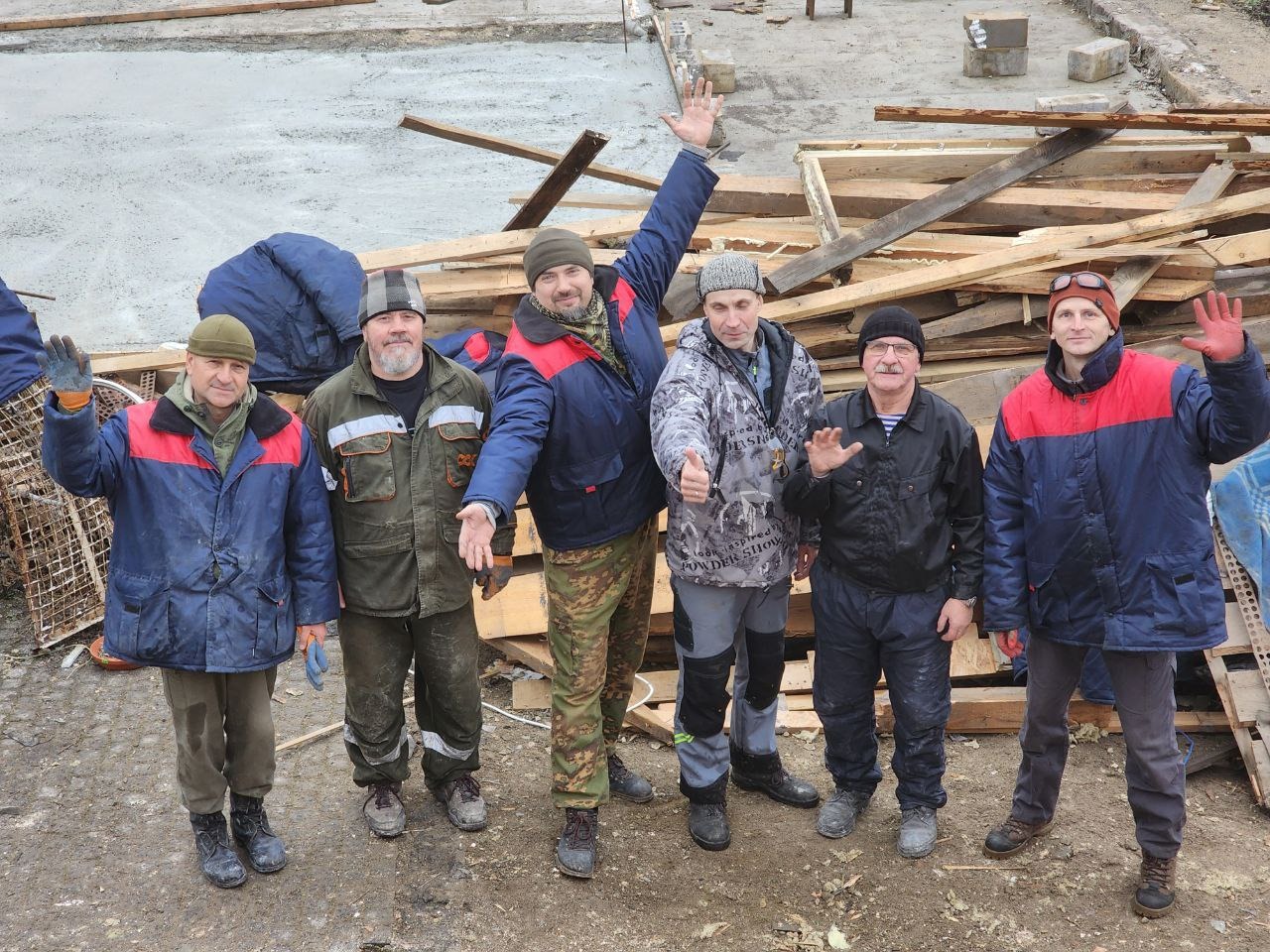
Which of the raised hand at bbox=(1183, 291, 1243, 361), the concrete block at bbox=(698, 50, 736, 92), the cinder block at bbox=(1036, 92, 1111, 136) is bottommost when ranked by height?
the raised hand at bbox=(1183, 291, 1243, 361)

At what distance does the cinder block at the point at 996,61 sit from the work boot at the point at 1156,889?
10736mm

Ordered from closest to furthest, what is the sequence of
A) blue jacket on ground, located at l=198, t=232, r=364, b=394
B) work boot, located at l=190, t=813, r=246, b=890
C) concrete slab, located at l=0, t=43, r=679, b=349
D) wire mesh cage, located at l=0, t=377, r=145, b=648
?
work boot, located at l=190, t=813, r=246, b=890 → wire mesh cage, located at l=0, t=377, r=145, b=648 → blue jacket on ground, located at l=198, t=232, r=364, b=394 → concrete slab, located at l=0, t=43, r=679, b=349

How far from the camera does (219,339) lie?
389 centimetres

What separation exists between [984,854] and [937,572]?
1210 millimetres

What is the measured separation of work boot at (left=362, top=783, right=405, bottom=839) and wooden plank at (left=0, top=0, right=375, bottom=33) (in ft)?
44.1

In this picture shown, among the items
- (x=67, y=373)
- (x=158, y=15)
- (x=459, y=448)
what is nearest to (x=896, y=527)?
(x=459, y=448)

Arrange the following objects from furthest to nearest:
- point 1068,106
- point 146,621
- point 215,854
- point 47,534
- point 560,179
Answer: point 1068,106 < point 560,179 < point 47,534 < point 215,854 < point 146,621

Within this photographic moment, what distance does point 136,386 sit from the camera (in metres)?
6.88

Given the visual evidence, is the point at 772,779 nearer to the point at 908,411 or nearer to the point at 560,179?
the point at 908,411

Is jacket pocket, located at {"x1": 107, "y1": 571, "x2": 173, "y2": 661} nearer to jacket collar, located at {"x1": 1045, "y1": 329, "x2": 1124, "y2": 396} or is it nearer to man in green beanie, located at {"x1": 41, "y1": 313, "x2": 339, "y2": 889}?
man in green beanie, located at {"x1": 41, "y1": 313, "x2": 339, "y2": 889}

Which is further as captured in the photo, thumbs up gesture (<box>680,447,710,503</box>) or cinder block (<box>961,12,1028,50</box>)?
cinder block (<box>961,12,1028,50</box>)

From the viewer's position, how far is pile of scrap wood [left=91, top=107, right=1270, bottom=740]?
590 centimetres

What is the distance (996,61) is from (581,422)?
35.1ft

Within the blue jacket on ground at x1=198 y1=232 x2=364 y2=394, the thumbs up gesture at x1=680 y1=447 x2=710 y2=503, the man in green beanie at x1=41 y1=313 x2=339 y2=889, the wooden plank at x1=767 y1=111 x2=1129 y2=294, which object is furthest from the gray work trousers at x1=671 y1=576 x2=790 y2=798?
the blue jacket on ground at x1=198 y1=232 x2=364 y2=394
